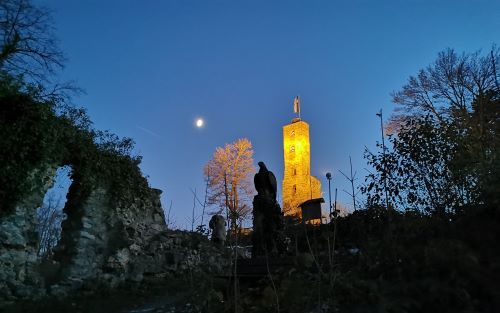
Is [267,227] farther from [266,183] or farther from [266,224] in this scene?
[266,183]

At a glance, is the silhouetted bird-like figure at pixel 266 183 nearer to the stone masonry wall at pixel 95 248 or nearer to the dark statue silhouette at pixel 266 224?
the dark statue silhouette at pixel 266 224

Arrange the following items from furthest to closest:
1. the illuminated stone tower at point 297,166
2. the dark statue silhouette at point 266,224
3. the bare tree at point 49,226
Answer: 1. the illuminated stone tower at point 297,166
2. the bare tree at point 49,226
3. the dark statue silhouette at point 266,224

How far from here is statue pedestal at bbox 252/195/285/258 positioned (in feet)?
28.3

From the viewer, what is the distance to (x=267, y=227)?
29.0 feet

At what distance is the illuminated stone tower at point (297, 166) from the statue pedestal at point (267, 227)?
2926 cm

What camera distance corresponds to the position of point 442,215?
557 cm

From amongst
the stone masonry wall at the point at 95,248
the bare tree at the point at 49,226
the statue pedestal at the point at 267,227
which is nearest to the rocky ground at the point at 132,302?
the stone masonry wall at the point at 95,248

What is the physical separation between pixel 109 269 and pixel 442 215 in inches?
294

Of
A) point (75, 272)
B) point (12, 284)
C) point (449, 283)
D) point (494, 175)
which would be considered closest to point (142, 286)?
point (75, 272)

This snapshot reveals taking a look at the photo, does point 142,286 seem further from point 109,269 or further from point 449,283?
point 449,283

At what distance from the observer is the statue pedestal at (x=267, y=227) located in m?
8.62

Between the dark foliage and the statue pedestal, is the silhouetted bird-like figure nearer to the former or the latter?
the statue pedestal

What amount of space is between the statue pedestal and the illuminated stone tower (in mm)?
29263

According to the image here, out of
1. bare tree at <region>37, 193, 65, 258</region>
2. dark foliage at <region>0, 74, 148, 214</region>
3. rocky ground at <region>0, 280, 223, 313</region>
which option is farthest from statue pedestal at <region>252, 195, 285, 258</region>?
bare tree at <region>37, 193, 65, 258</region>
